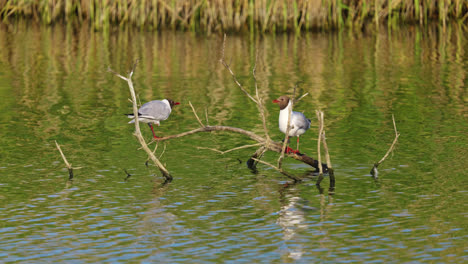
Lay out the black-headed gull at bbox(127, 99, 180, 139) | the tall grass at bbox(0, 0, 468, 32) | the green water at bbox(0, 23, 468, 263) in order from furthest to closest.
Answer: the tall grass at bbox(0, 0, 468, 32), the black-headed gull at bbox(127, 99, 180, 139), the green water at bbox(0, 23, 468, 263)

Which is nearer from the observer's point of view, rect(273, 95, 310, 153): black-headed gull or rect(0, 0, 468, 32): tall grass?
rect(273, 95, 310, 153): black-headed gull

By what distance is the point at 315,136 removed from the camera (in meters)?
15.5

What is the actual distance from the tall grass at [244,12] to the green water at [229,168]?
4693 millimetres

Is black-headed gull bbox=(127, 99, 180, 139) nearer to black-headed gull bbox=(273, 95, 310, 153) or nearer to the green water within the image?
the green water

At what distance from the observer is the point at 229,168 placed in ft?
44.0

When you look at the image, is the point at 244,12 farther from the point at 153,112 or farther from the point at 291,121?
the point at 291,121

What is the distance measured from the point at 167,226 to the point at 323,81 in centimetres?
1248

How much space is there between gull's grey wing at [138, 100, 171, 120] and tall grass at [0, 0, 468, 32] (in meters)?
15.8

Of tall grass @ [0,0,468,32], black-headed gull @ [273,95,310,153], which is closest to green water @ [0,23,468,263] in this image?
black-headed gull @ [273,95,310,153]

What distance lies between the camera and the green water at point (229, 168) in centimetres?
955

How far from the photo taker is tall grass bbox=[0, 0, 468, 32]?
30.6 m

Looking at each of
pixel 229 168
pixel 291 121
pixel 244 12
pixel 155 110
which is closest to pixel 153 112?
pixel 155 110

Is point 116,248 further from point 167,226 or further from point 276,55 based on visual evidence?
point 276,55

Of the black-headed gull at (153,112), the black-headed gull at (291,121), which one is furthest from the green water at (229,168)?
the black-headed gull at (291,121)
